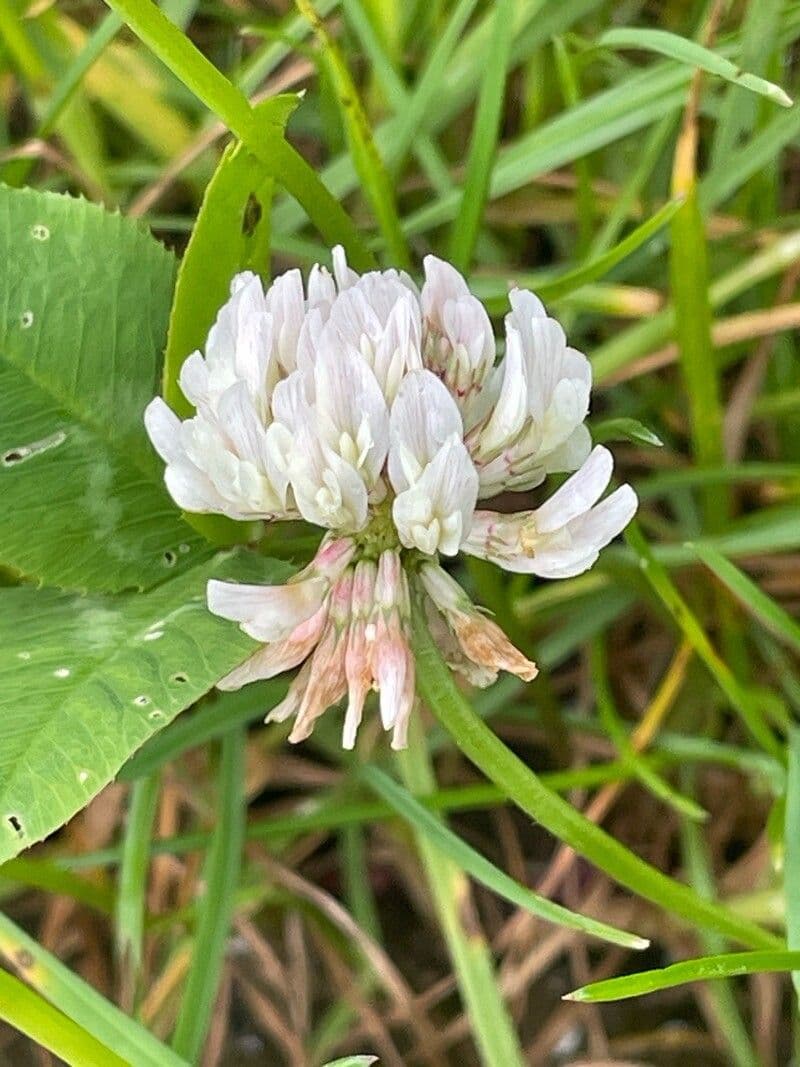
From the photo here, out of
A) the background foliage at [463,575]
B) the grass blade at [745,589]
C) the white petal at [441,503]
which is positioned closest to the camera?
the white petal at [441,503]

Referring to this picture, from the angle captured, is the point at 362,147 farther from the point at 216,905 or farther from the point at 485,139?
the point at 216,905

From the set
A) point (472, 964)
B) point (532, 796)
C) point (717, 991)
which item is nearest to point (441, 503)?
point (532, 796)

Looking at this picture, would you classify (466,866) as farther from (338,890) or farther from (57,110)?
(57,110)

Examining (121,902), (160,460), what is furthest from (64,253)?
(121,902)

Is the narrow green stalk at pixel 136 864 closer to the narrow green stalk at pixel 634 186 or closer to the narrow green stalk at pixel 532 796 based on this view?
the narrow green stalk at pixel 532 796

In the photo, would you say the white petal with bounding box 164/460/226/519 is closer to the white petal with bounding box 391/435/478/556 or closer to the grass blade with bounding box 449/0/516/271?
the white petal with bounding box 391/435/478/556

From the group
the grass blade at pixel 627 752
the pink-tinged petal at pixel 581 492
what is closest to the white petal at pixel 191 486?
the pink-tinged petal at pixel 581 492

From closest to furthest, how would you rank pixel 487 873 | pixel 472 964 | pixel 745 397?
pixel 487 873, pixel 472 964, pixel 745 397
